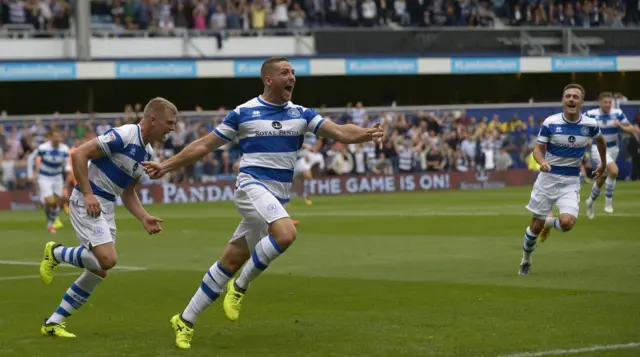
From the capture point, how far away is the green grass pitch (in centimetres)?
1038

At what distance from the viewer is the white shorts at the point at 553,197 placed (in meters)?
16.0

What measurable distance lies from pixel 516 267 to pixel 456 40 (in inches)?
1406

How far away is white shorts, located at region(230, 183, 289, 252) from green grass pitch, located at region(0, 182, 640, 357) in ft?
2.99

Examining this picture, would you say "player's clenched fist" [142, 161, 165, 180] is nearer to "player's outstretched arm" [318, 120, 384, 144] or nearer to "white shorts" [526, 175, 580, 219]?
"player's outstretched arm" [318, 120, 384, 144]

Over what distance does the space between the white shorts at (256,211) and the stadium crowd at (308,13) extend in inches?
1331

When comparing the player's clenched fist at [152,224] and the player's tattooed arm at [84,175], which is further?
the player's clenched fist at [152,224]

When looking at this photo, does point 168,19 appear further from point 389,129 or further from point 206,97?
point 389,129

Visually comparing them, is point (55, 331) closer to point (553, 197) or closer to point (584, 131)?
point (553, 197)

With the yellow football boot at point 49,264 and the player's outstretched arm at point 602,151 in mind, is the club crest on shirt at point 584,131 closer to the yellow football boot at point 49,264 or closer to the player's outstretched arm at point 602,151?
the player's outstretched arm at point 602,151

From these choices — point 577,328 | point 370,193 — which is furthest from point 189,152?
point 370,193

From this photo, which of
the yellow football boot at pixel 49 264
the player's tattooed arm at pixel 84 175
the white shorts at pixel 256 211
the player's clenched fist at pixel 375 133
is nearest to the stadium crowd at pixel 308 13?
the yellow football boot at pixel 49 264

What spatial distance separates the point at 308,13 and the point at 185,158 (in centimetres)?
3980

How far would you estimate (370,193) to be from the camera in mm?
42062

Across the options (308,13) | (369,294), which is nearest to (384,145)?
(308,13)
